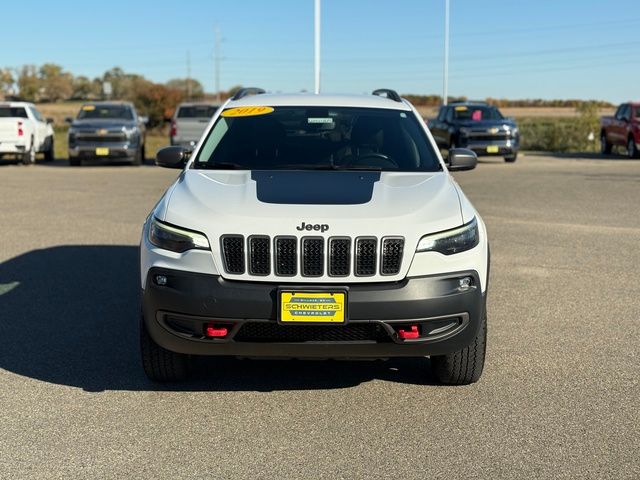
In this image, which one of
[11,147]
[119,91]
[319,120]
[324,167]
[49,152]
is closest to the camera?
[324,167]

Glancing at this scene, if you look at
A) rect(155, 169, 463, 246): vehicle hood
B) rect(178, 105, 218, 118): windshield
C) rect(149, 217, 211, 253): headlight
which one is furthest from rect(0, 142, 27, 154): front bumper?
rect(149, 217, 211, 253): headlight

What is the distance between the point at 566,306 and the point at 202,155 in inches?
131

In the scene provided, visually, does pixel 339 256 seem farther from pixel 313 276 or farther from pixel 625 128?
pixel 625 128

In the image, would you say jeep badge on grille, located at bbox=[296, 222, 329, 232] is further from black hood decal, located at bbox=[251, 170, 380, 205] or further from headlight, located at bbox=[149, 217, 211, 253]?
headlight, located at bbox=[149, 217, 211, 253]

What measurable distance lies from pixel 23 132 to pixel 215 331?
860 inches

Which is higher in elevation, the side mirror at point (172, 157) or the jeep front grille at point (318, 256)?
the side mirror at point (172, 157)

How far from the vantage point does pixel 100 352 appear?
590cm

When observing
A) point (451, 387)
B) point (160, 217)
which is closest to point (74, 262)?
point (160, 217)

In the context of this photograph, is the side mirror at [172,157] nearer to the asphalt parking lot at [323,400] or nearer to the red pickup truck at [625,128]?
the asphalt parking lot at [323,400]

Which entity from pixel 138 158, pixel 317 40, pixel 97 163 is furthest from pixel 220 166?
pixel 317 40

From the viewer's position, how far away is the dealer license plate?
449 centimetres

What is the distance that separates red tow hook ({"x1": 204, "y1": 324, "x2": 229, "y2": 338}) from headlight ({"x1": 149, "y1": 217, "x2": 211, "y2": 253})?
0.42 m

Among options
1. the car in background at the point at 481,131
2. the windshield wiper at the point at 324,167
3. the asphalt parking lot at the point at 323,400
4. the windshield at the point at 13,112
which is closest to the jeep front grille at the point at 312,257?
the asphalt parking lot at the point at 323,400

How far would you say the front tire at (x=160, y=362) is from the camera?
198 inches
